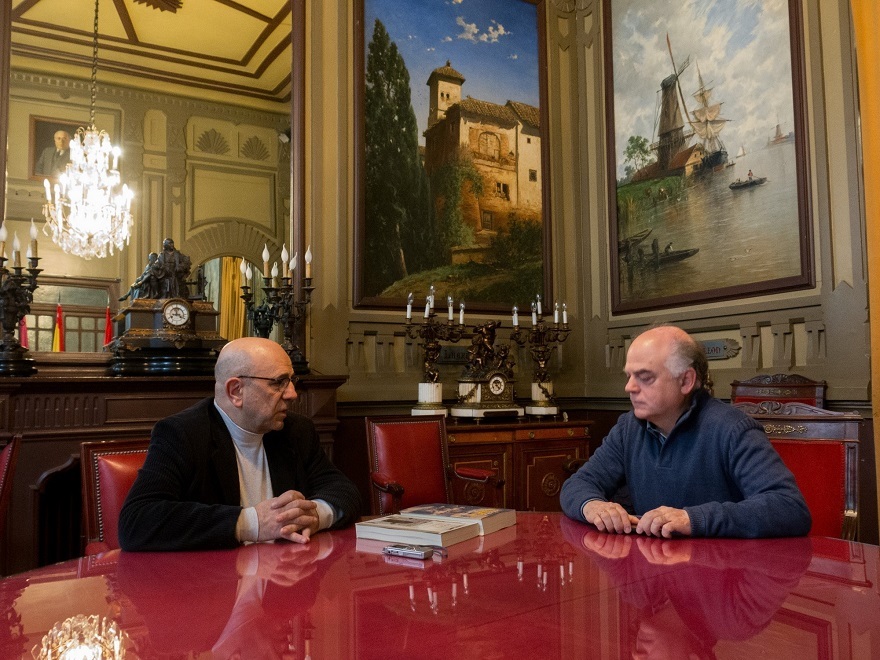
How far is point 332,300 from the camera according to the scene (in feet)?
15.4

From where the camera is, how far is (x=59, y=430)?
11.2 ft

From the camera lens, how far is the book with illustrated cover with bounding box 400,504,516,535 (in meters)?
1.87

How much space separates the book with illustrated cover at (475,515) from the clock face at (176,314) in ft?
7.89

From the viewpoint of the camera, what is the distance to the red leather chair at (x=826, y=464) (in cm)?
216

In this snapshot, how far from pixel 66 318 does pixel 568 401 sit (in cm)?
373

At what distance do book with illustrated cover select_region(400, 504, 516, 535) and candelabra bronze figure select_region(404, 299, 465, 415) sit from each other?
2558mm

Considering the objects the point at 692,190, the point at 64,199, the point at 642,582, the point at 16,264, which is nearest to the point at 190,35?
the point at 64,199

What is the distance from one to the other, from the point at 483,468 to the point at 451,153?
235 centimetres

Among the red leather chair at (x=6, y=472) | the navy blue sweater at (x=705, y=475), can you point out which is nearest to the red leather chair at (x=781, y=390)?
the navy blue sweater at (x=705, y=475)

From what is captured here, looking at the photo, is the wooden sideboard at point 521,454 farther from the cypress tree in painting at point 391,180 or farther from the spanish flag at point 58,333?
the spanish flag at point 58,333

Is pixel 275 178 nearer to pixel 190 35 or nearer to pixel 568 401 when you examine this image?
pixel 190 35

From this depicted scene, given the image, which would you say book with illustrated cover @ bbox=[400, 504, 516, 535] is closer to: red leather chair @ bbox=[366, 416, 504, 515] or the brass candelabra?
red leather chair @ bbox=[366, 416, 504, 515]

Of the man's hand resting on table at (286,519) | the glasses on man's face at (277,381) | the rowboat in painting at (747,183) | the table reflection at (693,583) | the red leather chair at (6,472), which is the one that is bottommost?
the table reflection at (693,583)

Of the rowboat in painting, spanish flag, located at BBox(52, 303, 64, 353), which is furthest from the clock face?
the rowboat in painting
